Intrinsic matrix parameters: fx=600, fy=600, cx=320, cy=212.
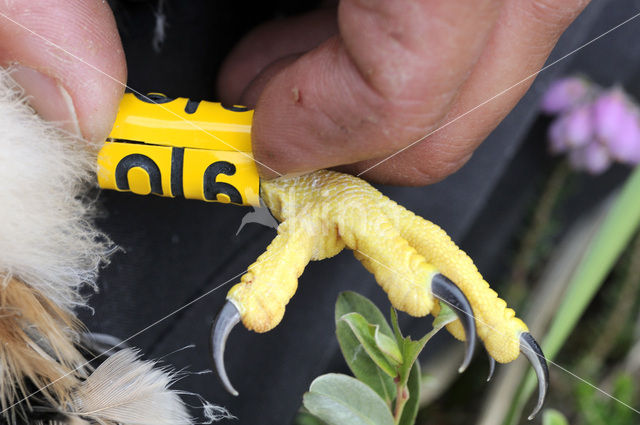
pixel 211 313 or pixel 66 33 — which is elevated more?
pixel 66 33

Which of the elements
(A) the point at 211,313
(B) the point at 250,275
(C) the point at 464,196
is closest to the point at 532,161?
(C) the point at 464,196

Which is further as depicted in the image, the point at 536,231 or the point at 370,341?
the point at 536,231

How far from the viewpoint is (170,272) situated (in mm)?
540

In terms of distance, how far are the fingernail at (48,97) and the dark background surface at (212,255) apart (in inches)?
3.8

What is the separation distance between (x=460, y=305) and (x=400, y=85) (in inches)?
4.7

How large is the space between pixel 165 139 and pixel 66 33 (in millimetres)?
89

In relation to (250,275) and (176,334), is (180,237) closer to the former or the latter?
(176,334)

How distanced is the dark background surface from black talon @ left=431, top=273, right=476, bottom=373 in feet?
0.57

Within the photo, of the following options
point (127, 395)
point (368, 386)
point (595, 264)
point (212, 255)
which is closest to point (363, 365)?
point (368, 386)

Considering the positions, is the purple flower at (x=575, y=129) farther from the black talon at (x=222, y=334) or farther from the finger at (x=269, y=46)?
the black talon at (x=222, y=334)

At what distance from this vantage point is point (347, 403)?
0.33 metres

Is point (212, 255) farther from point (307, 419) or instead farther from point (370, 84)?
point (370, 84)

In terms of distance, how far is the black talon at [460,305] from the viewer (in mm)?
319

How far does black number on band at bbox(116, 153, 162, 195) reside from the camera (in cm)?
37
